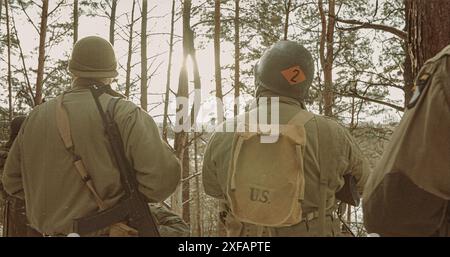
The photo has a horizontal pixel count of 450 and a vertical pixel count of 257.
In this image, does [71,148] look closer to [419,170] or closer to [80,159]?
[80,159]

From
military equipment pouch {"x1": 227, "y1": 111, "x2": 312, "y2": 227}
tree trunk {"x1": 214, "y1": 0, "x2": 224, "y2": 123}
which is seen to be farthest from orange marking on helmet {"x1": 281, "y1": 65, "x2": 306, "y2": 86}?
tree trunk {"x1": 214, "y1": 0, "x2": 224, "y2": 123}

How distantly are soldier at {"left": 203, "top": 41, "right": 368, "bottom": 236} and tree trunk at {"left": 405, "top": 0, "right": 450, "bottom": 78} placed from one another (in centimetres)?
→ 90

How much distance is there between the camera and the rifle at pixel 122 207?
323 cm

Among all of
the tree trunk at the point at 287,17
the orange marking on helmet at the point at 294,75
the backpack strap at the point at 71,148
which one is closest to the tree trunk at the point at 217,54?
the tree trunk at the point at 287,17

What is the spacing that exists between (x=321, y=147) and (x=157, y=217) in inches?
51.9

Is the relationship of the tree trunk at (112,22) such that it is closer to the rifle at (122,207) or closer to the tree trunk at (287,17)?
the tree trunk at (287,17)

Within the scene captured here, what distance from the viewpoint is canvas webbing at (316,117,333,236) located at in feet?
10.5

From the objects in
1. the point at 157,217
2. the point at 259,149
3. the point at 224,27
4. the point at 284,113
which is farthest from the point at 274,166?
the point at 224,27

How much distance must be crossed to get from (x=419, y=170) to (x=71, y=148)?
2.25 metres

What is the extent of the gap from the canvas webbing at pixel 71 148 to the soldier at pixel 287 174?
0.82 m

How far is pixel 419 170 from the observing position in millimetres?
1759

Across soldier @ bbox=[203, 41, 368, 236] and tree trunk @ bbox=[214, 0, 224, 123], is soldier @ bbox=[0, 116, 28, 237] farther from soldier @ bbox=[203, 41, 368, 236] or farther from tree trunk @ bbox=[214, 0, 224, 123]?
tree trunk @ bbox=[214, 0, 224, 123]

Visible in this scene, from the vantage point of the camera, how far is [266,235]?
3229 mm
